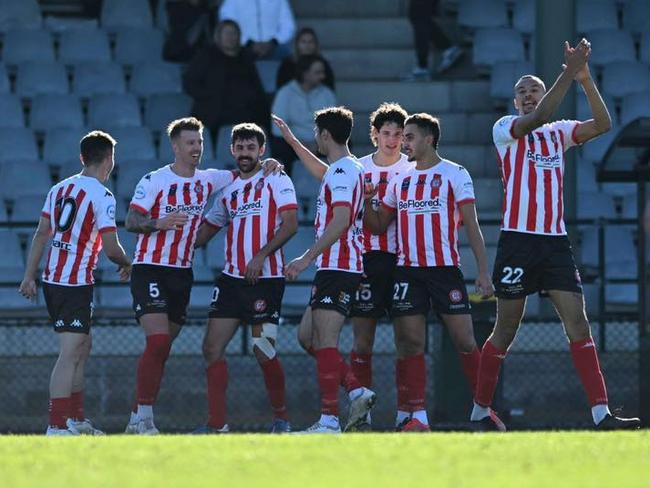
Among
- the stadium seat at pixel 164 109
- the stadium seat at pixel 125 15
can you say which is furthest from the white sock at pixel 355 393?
the stadium seat at pixel 125 15

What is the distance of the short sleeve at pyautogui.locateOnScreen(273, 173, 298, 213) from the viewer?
11.3 m

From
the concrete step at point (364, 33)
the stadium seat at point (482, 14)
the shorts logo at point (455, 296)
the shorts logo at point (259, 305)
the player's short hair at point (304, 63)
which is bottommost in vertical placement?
the shorts logo at point (259, 305)

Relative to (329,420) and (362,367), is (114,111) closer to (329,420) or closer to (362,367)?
(362,367)

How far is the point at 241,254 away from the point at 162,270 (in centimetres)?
51

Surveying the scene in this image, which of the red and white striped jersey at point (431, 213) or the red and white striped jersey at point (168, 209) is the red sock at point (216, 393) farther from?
the red and white striped jersey at point (431, 213)

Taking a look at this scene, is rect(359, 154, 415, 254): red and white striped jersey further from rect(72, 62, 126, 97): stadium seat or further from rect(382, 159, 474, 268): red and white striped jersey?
rect(72, 62, 126, 97): stadium seat

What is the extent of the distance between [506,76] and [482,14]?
1.29m

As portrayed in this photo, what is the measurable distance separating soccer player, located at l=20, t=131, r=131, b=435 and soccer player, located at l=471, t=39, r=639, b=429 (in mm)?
2403

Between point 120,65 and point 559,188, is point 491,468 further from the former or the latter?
point 120,65

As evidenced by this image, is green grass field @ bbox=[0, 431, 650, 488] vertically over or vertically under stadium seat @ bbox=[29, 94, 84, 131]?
under

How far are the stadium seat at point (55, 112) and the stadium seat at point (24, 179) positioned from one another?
705 millimetres

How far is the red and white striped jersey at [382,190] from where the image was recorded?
11281 millimetres

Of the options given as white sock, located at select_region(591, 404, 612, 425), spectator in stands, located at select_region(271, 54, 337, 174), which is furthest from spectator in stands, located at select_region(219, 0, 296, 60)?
white sock, located at select_region(591, 404, 612, 425)

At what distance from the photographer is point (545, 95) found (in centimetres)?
1035
